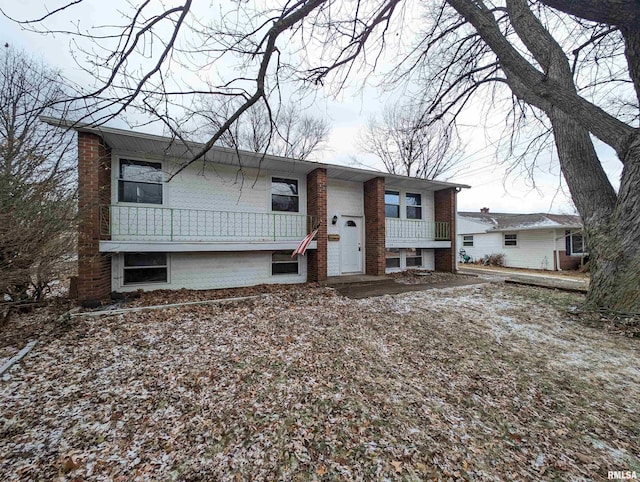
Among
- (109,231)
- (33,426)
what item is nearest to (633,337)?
(33,426)

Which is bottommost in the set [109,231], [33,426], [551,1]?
[33,426]

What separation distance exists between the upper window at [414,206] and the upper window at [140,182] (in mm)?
9247

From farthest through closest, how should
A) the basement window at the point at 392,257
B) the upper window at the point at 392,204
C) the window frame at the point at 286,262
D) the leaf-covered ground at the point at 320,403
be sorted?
1. the basement window at the point at 392,257
2. the upper window at the point at 392,204
3. the window frame at the point at 286,262
4. the leaf-covered ground at the point at 320,403

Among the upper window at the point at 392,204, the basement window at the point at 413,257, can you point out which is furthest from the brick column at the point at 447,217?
the upper window at the point at 392,204

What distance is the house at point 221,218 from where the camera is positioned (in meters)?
5.66

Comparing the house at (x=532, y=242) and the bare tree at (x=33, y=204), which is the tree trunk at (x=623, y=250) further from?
the house at (x=532, y=242)

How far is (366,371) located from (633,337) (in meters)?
4.72

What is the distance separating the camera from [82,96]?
9.29ft

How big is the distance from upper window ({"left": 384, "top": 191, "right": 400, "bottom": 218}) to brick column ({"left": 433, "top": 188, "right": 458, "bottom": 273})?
2.11m

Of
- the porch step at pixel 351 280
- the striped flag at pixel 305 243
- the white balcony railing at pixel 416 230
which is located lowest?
the porch step at pixel 351 280

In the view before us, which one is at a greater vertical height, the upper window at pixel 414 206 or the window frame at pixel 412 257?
the upper window at pixel 414 206

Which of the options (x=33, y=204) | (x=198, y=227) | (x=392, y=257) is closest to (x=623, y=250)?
(x=392, y=257)

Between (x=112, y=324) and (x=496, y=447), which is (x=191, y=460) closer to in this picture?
(x=496, y=447)

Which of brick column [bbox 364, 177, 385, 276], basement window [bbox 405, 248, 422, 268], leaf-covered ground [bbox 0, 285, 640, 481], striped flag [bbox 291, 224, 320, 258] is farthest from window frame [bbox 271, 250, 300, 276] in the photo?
basement window [bbox 405, 248, 422, 268]
